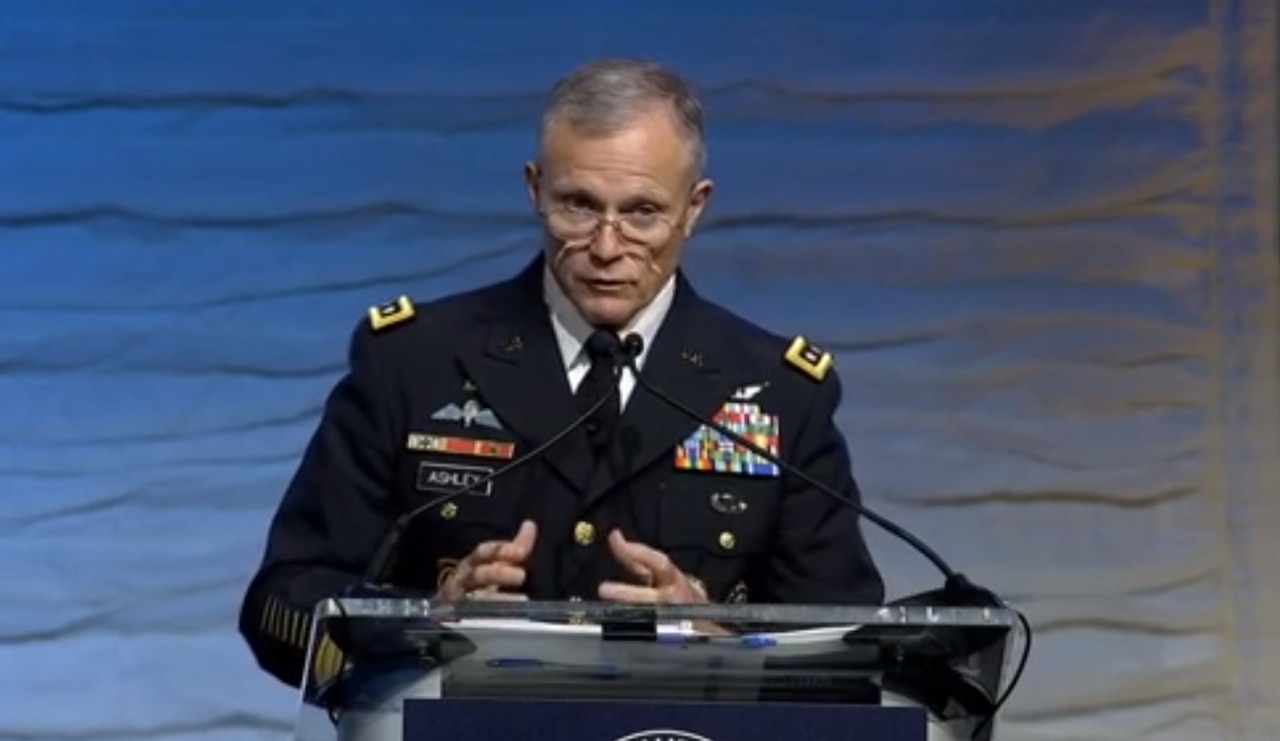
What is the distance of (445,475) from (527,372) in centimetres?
13

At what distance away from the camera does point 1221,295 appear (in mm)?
3252

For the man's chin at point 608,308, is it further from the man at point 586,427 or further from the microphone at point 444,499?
the microphone at point 444,499

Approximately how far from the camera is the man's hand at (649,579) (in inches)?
68.2

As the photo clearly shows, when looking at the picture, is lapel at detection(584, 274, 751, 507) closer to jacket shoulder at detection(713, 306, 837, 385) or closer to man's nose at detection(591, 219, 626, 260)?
jacket shoulder at detection(713, 306, 837, 385)

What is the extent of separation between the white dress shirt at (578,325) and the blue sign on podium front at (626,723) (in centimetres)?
69

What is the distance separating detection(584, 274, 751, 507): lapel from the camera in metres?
2.10

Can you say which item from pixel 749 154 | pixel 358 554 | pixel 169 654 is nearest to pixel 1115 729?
pixel 749 154

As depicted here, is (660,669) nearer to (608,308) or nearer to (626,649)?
(626,649)

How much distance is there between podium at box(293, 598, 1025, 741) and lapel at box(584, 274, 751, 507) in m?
0.54

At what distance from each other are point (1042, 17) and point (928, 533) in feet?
2.39

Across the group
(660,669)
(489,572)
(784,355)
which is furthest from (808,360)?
(660,669)

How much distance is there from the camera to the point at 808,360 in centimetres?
224

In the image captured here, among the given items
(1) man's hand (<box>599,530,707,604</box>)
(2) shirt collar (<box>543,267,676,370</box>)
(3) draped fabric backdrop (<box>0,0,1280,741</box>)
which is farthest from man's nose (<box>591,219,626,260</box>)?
(3) draped fabric backdrop (<box>0,0,1280,741</box>)

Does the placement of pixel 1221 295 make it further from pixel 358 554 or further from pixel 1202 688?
pixel 358 554
